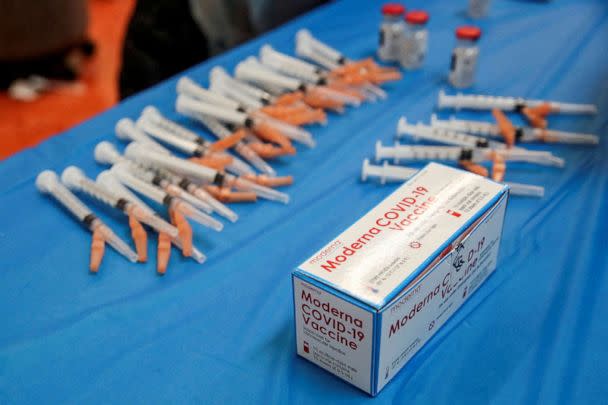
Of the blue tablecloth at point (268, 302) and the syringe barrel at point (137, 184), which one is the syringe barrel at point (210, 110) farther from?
the syringe barrel at point (137, 184)

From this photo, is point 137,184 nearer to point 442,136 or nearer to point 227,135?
point 227,135

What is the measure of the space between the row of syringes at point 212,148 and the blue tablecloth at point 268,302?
0.03 m

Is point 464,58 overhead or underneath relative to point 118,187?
overhead

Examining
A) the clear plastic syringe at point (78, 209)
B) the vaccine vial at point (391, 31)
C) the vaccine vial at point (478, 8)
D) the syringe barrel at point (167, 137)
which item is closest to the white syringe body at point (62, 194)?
the clear plastic syringe at point (78, 209)

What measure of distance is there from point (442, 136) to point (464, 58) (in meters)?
0.31

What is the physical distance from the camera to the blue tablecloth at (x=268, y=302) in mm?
863

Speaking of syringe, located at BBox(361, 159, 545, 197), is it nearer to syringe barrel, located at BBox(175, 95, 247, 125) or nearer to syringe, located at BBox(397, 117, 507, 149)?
syringe, located at BBox(397, 117, 507, 149)

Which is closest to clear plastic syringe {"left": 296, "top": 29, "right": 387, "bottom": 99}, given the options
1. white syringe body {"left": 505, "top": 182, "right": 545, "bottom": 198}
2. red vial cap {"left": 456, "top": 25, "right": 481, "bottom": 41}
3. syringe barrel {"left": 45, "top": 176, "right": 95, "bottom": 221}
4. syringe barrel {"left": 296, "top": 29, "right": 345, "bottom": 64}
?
syringe barrel {"left": 296, "top": 29, "right": 345, "bottom": 64}

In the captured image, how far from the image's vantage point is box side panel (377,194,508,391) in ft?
2.66

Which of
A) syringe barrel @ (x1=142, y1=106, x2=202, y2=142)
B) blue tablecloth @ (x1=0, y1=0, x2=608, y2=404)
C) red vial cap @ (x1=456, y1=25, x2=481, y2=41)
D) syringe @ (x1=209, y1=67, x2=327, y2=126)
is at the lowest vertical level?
blue tablecloth @ (x1=0, y1=0, x2=608, y2=404)

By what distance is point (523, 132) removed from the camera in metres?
1.41

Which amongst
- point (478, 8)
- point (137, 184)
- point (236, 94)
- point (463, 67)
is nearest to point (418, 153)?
point (463, 67)

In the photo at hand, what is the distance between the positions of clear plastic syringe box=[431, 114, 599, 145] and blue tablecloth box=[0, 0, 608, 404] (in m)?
0.03

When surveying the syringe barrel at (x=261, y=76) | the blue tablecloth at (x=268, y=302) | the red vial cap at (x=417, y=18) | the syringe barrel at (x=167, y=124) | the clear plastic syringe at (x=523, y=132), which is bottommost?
the blue tablecloth at (x=268, y=302)
